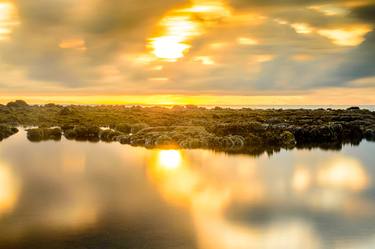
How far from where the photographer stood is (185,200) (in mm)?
25875

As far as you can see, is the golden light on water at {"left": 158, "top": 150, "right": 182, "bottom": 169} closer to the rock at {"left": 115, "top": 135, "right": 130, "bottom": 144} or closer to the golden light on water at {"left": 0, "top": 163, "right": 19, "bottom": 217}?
the rock at {"left": 115, "top": 135, "right": 130, "bottom": 144}

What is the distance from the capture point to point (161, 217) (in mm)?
22172

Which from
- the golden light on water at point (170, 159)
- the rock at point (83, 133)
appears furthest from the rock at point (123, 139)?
the golden light on water at point (170, 159)

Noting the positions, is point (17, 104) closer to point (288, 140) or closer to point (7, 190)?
point (288, 140)

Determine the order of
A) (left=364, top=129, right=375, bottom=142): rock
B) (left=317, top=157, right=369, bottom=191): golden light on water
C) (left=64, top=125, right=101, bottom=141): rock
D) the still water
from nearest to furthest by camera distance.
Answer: the still water → (left=317, top=157, right=369, bottom=191): golden light on water → (left=64, top=125, right=101, bottom=141): rock → (left=364, top=129, right=375, bottom=142): rock

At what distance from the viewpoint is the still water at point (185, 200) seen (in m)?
18.9

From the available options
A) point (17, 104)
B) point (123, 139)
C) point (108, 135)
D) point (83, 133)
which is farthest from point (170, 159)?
point (17, 104)

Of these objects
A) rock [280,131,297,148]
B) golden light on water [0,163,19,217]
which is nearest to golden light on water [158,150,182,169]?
golden light on water [0,163,19,217]

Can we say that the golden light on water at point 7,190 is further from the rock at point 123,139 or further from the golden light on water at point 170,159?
the rock at point 123,139

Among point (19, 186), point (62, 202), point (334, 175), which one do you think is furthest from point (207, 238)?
point (334, 175)

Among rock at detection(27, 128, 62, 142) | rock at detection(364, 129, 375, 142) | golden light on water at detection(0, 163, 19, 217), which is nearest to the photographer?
golden light on water at detection(0, 163, 19, 217)

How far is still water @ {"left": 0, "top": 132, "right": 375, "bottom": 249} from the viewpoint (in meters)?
18.9

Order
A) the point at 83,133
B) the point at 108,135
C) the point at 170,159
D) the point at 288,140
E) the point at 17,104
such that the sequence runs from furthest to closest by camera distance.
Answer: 1. the point at 17,104
2. the point at 83,133
3. the point at 108,135
4. the point at 288,140
5. the point at 170,159

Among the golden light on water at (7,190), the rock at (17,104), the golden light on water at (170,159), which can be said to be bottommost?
the golden light on water at (7,190)
